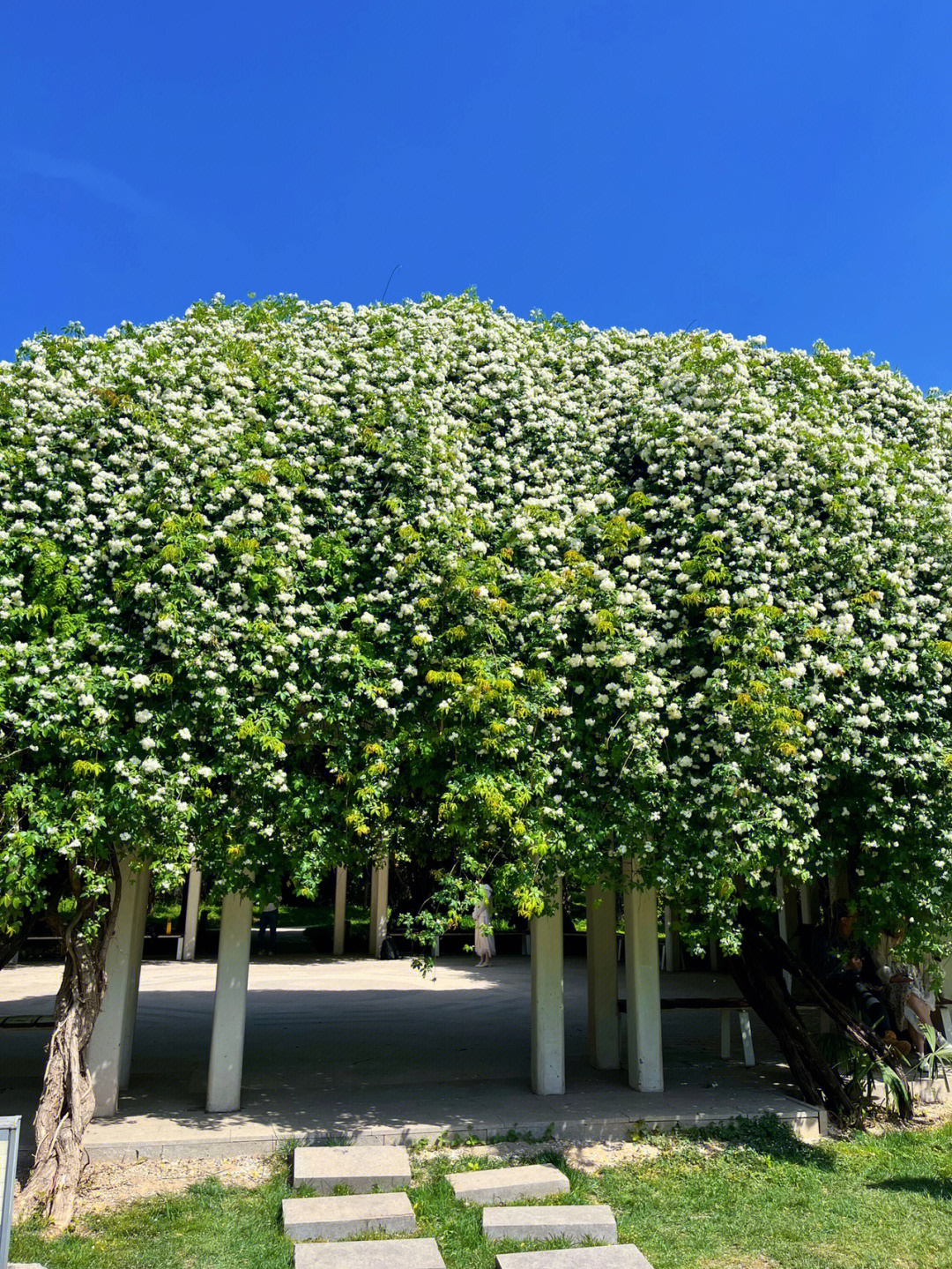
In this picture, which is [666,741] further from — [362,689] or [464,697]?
[362,689]

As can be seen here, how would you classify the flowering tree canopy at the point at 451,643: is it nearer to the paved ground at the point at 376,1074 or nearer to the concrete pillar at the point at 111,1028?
the concrete pillar at the point at 111,1028

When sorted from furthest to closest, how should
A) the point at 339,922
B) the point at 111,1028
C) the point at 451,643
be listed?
the point at 339,922 → the point at 111,1028 → the point at 451,643

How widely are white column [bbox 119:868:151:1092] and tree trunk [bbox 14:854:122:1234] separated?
5.44ft

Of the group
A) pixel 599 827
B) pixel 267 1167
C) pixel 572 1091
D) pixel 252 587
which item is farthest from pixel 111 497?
pixel 572 1091

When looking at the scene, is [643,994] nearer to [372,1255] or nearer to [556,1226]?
[556,1226]

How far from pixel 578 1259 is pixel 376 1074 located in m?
4.68

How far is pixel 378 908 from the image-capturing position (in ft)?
65.4

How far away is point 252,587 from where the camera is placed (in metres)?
7.23

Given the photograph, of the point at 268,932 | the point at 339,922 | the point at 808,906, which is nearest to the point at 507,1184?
the point at 808,906

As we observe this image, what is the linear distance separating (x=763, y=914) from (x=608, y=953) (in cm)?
194

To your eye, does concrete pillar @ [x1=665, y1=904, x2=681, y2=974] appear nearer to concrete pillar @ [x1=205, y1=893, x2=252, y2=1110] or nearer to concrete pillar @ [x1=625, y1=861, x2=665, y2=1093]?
concrete pillar @ [x1=625, y1=861, x2=665, y2=1093]

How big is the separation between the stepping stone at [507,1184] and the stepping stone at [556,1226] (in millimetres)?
448

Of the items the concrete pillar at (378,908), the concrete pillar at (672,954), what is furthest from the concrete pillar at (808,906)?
the concrete pillar at (378,908)

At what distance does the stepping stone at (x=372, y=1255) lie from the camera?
16.4ft
